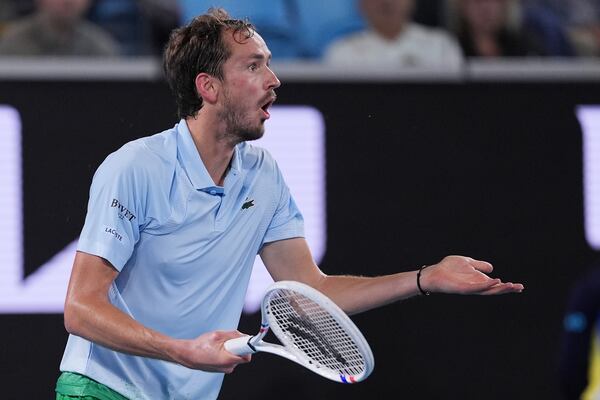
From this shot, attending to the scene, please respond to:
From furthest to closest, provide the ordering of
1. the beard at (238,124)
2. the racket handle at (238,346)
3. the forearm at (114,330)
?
the beard at (238,124) → the forearm at (114,330) → the racket handle at (238,346)

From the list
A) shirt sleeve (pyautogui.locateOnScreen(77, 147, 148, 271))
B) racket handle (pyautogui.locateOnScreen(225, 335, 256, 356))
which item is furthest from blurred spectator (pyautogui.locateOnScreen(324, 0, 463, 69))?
racket handle (pyautogui.locateOnScreen(225, 335, 256, 356))

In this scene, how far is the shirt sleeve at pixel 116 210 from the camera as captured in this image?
3334mm

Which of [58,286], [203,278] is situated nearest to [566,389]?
[203,278]

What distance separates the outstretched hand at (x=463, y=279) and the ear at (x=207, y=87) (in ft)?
2.92

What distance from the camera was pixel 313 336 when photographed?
3.18 m

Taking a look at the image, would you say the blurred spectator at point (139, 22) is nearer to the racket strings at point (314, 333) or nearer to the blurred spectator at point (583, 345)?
the racket strings at point (314, 333)

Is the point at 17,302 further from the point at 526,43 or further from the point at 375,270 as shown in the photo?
the point at 526,43

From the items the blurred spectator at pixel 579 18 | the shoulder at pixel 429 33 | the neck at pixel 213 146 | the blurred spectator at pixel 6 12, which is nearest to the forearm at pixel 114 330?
the neck at pixel 213 146

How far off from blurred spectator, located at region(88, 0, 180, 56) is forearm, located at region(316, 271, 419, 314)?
1.83m

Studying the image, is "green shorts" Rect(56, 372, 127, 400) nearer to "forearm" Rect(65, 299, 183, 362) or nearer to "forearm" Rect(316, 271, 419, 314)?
"forearm" Rect(65, 299, 183, 362)

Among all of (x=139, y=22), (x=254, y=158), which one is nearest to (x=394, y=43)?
(x=139, y=22)

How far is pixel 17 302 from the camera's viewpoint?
16.4 feet

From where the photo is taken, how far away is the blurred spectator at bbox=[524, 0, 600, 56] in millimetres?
5480

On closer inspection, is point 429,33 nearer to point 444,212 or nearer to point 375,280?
point 444,212
